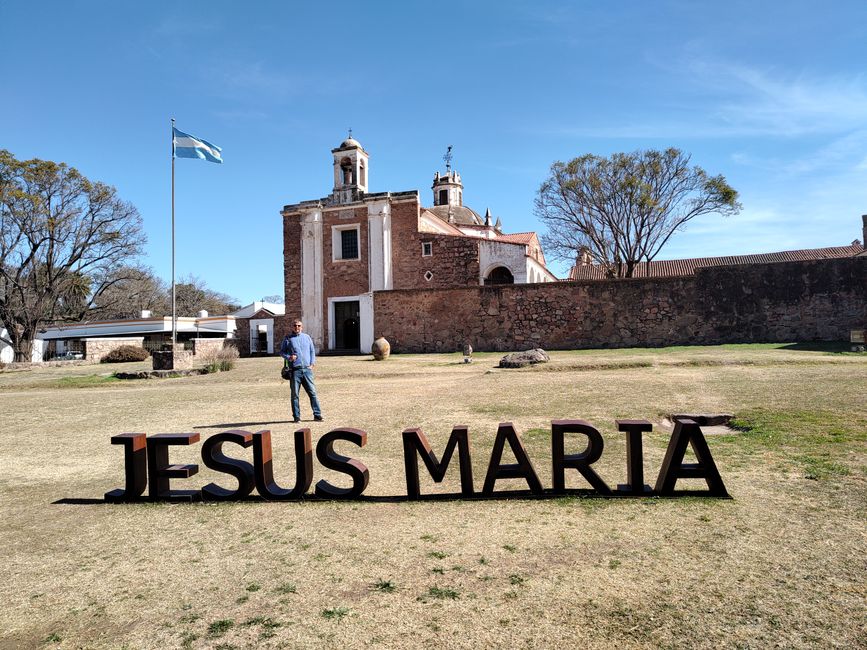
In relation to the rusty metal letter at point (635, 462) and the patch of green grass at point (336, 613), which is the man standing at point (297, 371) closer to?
the rusty metal letter at point (635, 462)

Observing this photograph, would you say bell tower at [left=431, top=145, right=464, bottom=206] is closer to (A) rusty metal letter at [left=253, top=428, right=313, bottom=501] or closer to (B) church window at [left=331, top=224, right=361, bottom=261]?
(B) church window at [left=331, top=224, right=361, bottom=261]

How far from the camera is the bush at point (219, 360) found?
685 inches

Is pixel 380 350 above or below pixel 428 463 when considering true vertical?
above

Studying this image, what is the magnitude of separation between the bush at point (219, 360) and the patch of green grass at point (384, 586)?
51.9ft

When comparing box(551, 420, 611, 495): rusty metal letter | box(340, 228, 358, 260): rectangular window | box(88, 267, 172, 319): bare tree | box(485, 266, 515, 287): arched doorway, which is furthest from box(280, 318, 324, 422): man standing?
box(88, 267, 172, 319): bare tree

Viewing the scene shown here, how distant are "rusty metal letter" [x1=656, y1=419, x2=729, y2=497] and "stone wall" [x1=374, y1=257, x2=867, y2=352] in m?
16.3

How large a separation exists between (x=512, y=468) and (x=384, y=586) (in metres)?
1.73

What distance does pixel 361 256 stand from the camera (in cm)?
2727

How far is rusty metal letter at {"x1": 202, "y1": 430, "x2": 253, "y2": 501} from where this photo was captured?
4434mm

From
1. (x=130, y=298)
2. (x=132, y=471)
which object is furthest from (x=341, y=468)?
(x=130, y=298)

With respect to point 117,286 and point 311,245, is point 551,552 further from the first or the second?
point 117,286

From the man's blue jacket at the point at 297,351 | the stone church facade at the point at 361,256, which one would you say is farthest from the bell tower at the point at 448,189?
the man's blue jacket at the point at 297,351

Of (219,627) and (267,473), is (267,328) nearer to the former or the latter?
(267,473)

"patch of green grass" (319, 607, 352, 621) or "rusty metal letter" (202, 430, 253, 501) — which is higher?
"rusty metal letter" (202, 430, 253, 501)
